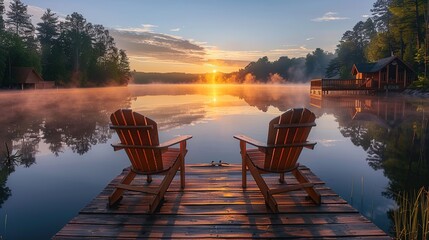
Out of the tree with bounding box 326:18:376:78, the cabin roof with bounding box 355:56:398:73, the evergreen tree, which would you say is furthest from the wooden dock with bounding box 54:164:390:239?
the evergreen tree

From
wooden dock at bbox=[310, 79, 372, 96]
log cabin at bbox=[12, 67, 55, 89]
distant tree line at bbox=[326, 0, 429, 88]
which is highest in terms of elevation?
distant tree line at bbox=[326, 0, 429, 88]

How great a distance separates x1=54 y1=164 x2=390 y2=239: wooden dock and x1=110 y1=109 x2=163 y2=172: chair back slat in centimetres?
68

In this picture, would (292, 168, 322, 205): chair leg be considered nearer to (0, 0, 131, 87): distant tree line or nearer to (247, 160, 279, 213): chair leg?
(247, 160, 279, 213): chair leg

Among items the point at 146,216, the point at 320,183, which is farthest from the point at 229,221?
the point at 320,183

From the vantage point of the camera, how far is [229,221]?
4.04 m

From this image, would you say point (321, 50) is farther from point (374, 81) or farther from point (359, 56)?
point (374, 81)

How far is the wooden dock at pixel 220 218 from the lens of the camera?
3715 mm

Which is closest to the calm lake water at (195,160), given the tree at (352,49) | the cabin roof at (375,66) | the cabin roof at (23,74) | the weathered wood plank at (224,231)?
the weathered wood plank at (224,231)

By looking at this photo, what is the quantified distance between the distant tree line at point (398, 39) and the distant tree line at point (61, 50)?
181 ft

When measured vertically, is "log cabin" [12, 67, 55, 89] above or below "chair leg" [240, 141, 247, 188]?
above

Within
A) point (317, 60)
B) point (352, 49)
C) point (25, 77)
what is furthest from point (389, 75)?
point (317, 60)

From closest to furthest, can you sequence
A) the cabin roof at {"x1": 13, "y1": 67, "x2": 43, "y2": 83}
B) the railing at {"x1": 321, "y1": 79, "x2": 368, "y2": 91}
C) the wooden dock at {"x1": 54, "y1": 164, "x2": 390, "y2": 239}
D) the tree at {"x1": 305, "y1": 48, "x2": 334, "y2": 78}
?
the wooden dock at {"x1": 54, "y1": 164, "x2": 390, "y2": 239} → the railing at {"x1": 321, "y1": 79, "x2": 368, "y2": 91} → the cabin roof at {"x1": 13, "y1": 67, "x2": 43, "y2": 83} → the tree at {"x1": 305, "y1": 48, "x2": 334, "y2": 78}

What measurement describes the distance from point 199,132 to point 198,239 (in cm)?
1151

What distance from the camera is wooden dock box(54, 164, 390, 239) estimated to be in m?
3.71
